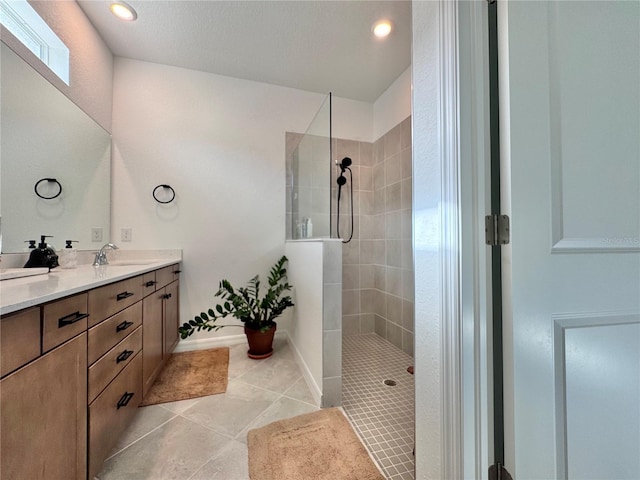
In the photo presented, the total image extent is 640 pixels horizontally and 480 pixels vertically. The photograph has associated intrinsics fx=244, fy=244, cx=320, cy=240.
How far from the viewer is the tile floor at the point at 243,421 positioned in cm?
106

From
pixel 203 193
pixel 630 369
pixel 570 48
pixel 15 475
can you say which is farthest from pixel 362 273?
pixel 15 475

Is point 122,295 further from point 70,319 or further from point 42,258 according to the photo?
point 42,258

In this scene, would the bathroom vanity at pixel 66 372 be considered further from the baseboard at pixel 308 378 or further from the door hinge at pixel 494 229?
the door hinge at pixel 494 229

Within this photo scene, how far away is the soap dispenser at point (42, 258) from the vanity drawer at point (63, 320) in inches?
30.8

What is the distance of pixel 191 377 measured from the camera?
1752mm

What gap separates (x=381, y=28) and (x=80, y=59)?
7.11ft

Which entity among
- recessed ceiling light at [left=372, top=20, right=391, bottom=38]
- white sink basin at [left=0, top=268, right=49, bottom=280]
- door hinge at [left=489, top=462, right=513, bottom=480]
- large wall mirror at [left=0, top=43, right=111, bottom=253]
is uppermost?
recessed ceiling light at [left=372, top=20, right=391, bottom=38]

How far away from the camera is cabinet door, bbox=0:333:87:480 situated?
59 centimetres

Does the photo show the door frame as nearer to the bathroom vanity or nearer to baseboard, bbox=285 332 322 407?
baseboard, bbox=285 332 322 407

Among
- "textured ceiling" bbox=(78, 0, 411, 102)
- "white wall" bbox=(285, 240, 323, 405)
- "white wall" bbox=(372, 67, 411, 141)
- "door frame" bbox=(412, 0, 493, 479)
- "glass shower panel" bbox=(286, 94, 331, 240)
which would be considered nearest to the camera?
"door frame" bbox=(412, 0, 493, 479)

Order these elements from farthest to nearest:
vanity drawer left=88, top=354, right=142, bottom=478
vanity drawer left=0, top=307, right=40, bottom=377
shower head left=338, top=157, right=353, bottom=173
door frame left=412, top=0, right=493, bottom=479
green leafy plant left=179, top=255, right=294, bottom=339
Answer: shower head left=338, top=157, right=353, bottom=173 → green leafy plant left=179, top=255, right=294, bottom=339 → vanity drawer left=88, top=354, right=142, bottom=478 → door frame left=412, top=0, right=493, bottom=479 → vanity drawer left=0, top=307, right=40, bottom=377

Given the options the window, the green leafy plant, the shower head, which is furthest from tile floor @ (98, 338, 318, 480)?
the window

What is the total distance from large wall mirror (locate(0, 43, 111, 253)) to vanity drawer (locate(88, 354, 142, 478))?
0.91 m

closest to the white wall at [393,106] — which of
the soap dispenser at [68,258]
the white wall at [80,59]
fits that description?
the white wall at [80,59]
